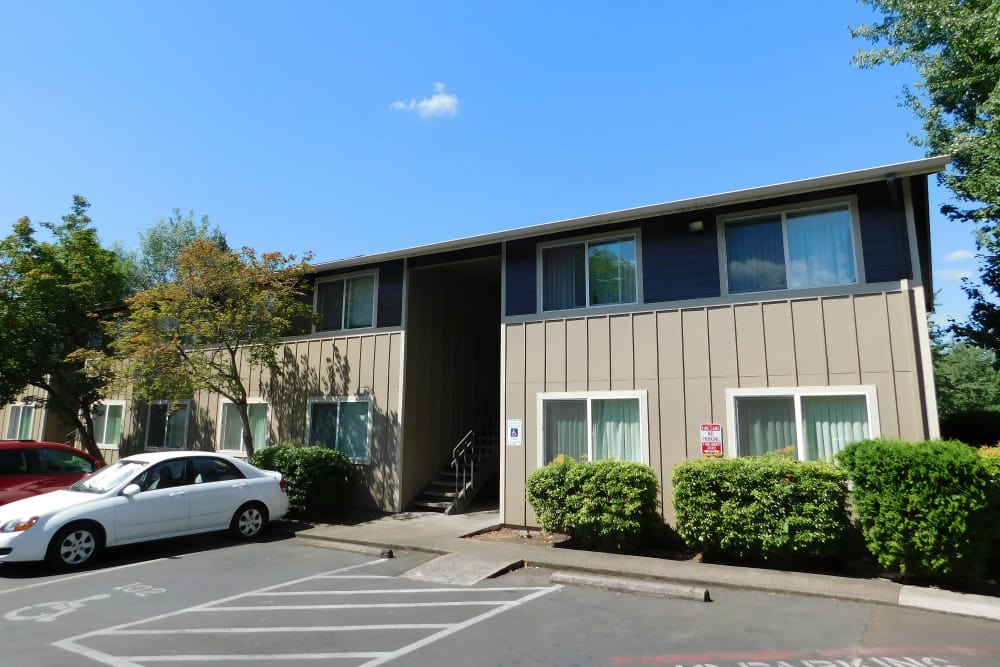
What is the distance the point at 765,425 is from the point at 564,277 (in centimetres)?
424

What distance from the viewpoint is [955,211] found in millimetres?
16750

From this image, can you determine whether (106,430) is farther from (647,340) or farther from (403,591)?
(647,340)

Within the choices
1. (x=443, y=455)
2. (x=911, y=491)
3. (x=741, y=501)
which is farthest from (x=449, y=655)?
(x=443, y=455)

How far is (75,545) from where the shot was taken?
7.95 m

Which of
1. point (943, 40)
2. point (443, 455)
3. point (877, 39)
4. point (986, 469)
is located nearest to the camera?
point (986, 469)

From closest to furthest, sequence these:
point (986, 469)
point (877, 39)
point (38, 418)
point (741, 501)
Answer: point (986, 469), point (741, 501), point (877, 39), point (38, 418)

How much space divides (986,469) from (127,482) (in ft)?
35.2

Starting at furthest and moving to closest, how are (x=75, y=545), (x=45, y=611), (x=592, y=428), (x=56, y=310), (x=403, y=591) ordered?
(x=56, y=310)
(x=592, y=428)
(x=75, y=545)
(x=403, y=591)
(x=45, y=611)

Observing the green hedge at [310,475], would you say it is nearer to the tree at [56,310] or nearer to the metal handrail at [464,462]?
the metal handrail at [464,462]

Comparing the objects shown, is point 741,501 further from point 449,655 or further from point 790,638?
point 449,655

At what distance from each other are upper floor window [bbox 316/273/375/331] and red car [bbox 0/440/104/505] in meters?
5.33

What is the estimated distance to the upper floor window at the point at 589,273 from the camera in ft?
33.9

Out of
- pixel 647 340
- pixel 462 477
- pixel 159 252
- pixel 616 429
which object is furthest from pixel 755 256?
pixel 159 252

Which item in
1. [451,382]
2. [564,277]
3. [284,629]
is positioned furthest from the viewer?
[451,382]
